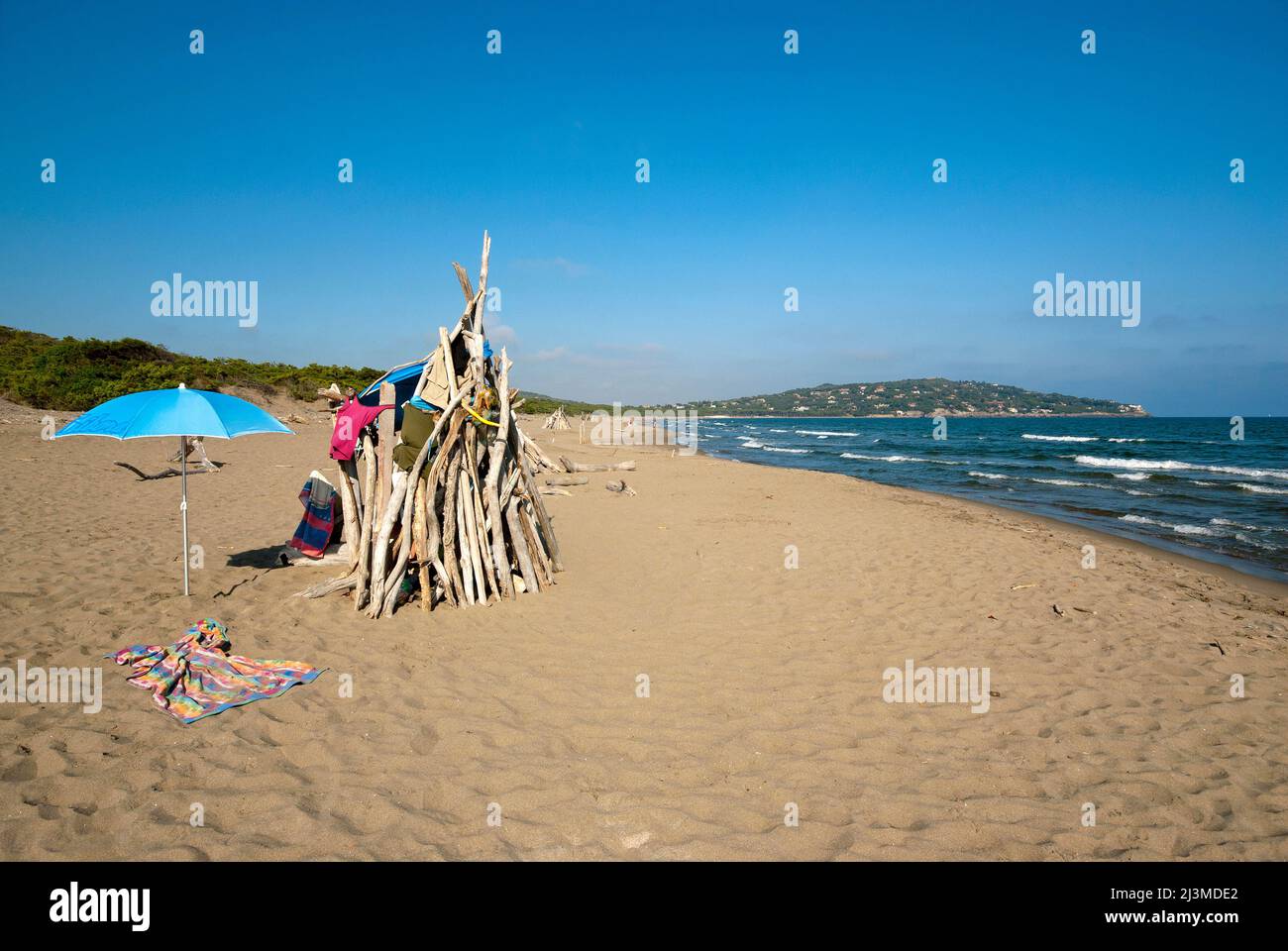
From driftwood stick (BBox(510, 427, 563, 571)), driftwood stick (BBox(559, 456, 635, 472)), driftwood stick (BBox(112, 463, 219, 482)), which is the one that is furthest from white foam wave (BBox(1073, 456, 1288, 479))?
driftwood stick (BBox(112, 463, 219, 482))

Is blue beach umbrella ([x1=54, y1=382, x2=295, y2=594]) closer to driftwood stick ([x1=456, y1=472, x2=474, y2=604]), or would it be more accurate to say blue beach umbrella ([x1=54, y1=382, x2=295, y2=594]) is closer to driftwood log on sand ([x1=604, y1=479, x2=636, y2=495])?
driftwood stick ([x1=456, y1=472, x2=474, y2=604])

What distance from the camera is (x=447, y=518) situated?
19.0 feet

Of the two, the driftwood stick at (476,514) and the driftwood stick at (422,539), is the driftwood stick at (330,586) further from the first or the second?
the driftwood stick at (476,514)

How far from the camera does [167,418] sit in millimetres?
5074

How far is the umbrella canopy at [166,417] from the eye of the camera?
4.92 metres

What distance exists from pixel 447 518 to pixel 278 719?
2248 millimetres

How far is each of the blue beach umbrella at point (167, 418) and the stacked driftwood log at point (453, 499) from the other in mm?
1092

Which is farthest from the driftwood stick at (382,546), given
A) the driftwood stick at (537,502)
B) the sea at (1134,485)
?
the sea at (1134,485)

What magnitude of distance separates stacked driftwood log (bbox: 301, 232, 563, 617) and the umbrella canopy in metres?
1.11

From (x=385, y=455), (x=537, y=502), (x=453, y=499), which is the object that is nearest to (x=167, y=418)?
(x=385, y=455)

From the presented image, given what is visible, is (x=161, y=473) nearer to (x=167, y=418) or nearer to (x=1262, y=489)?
(x=167, y=418)

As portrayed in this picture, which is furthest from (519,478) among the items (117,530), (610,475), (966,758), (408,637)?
(610,475)
